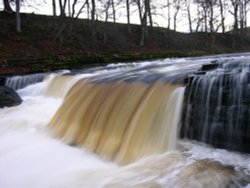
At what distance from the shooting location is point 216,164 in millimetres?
5699

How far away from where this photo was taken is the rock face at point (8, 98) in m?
12.3

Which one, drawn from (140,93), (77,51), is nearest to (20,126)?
(140,93)

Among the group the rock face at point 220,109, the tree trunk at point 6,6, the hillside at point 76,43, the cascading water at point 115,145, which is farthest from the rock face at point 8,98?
the tree trunk at point 6,6

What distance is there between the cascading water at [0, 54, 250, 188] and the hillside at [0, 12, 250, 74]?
7612 millimetres

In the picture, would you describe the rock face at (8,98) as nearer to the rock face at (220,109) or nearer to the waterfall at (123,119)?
the waterfall at (123,119)

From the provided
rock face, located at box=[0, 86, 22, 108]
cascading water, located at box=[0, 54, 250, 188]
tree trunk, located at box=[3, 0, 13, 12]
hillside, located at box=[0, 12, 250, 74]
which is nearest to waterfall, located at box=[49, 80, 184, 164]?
cascading water, located at box=[0, 54, 250, 188]

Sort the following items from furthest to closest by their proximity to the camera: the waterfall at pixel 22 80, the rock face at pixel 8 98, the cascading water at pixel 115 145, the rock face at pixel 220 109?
the waterfall at pixel 22 80 < the rock face at pixel 8 98 < the rock face at pixel 220 109 < the cascading water at pixel 115 145

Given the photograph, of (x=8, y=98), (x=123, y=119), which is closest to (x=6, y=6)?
(x=8, y=98)

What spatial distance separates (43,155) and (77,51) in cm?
1554

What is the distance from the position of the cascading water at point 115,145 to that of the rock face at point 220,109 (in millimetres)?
49

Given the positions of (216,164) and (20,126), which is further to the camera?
(20,126)

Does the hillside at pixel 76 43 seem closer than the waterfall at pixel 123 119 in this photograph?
No

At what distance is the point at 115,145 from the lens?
7438 mm

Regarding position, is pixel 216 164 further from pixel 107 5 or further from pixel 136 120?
pixel 107 5
